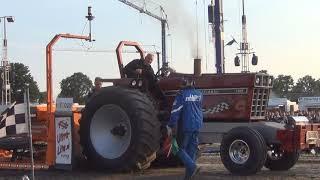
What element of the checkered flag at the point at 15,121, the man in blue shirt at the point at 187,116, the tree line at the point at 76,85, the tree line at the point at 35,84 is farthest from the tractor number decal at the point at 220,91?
the tree line at the point at 35,84

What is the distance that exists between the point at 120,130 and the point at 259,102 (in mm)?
2468

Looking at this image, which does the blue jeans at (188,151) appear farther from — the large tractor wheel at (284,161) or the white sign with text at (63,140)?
the white sign with text at (63,140)

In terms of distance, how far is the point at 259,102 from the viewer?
10.5m

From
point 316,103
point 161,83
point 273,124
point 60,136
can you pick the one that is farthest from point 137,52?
point 316,103

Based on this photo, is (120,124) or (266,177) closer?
(266,177)

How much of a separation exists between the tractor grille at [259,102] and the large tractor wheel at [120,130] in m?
1.72

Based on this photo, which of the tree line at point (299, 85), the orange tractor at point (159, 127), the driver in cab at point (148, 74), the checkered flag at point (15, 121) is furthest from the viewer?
the tree line at point (299, 85)

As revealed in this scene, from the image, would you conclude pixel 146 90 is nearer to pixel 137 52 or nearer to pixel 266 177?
pixel 137 52

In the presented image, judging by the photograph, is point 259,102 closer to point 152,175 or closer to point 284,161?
point 284,161

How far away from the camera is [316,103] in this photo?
44000mm

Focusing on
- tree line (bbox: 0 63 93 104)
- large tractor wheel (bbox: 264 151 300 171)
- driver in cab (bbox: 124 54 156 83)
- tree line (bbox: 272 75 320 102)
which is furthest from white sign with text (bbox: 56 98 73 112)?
tree line (bbox: 272 75 320 102)

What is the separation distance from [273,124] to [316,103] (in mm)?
35265

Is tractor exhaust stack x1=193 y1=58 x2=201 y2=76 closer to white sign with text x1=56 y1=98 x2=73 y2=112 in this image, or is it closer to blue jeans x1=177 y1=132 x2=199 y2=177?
blue jeans x1=177 y1=132 x2=199 y2=177

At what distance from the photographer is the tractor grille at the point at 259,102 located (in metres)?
10.3
